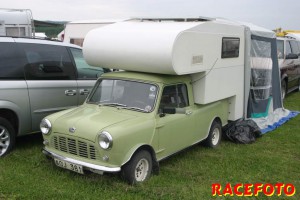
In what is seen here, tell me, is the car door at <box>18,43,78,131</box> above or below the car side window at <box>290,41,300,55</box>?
below

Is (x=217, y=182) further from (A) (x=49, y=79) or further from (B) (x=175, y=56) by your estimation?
(A) (x=49, y=79)

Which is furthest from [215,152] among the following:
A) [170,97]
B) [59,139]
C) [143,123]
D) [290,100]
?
[290,100]

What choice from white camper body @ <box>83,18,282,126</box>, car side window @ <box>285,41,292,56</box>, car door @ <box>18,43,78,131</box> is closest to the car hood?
white camper body @ <box>83,18,282,126</box>

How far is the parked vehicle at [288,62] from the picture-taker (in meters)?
11.6

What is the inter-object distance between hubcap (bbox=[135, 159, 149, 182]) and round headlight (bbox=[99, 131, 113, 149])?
1.95 ft

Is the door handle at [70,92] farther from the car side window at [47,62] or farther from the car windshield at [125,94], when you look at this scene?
the car windshield at [125,94]

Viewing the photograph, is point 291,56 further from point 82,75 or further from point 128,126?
point 128,126

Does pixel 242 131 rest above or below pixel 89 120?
below

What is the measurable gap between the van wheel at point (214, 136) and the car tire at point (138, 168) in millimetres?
2003

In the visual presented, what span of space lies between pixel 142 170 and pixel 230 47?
325cm

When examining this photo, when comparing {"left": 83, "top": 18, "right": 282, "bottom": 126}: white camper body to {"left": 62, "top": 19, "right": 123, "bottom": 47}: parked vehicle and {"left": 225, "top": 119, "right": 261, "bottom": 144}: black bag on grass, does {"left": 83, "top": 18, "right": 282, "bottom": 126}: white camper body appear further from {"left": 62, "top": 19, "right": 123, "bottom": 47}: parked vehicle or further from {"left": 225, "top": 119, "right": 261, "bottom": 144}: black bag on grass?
{"left": 62, "top": 19, "right": 123, "bottom": 47}: parked vehicle

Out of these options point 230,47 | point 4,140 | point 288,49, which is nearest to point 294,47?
point 288,49

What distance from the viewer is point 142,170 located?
5070mm

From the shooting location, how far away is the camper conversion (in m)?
4.80
